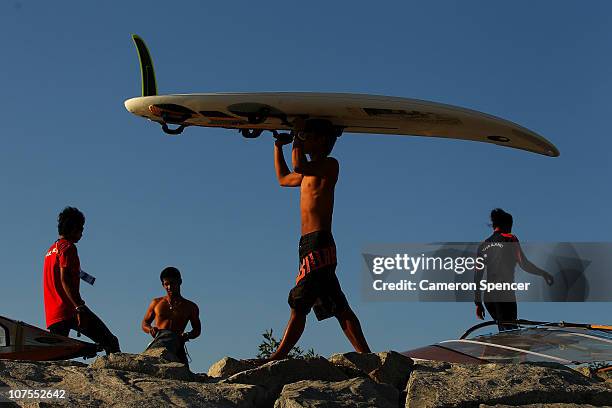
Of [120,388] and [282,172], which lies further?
[282,172]

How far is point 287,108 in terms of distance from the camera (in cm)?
694

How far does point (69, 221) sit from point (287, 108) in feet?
6.61

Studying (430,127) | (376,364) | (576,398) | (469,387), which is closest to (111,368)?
(376,364)

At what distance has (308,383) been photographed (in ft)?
17.7

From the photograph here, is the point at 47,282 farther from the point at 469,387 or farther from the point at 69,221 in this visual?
the point at 469,387

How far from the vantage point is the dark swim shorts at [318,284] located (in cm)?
646

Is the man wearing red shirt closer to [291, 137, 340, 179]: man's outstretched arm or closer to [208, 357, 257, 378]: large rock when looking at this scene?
[208, 357, 257, 378]: large rock

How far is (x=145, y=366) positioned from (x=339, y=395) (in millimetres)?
1163

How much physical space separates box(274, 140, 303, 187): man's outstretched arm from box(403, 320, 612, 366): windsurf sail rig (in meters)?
1.80

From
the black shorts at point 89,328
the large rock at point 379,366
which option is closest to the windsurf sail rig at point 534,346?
the large rock at point 379,366

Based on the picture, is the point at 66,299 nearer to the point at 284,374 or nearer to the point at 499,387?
the point at 284,374

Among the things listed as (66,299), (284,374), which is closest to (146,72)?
(66,299)

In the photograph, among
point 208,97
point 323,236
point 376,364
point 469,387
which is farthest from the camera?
point 208,97

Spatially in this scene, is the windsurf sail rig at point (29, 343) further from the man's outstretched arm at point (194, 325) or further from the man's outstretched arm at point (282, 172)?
the man's outstretched arm at point (282, 172)
